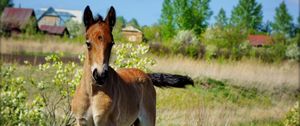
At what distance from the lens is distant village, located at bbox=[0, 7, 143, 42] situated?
14.5 metres

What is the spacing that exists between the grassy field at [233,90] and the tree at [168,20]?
20.9 m

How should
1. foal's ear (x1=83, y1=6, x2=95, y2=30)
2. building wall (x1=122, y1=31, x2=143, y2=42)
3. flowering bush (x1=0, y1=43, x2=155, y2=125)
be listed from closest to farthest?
foal's ear (x1=83, y1=6, x2=95, y2=30), flowering bush (x1=0, y1=43, x2=155, y2=125), building wall (x1=122, y1=31, x2=143, y2=42)

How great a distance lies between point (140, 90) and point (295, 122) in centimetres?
560

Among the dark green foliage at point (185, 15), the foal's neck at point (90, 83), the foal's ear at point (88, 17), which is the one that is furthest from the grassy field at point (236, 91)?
the dark green foliage at point (185, 15)

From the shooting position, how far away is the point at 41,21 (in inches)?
3639

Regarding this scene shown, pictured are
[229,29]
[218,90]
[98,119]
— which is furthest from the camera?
[229,29]

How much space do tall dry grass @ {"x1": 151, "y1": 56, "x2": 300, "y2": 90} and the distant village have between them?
378cm

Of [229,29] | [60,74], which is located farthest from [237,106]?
[229,29]

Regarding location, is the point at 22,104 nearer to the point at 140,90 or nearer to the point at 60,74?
the point at 60,74

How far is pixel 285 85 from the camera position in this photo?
67.1ft

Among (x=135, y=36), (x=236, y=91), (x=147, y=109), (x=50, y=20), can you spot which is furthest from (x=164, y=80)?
(x=50, y=20)

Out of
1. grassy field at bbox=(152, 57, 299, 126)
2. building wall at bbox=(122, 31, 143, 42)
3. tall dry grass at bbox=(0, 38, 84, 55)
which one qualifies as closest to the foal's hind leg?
building wall at bbox=(122, 31, 143, 42)

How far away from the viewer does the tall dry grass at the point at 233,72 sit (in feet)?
61.9

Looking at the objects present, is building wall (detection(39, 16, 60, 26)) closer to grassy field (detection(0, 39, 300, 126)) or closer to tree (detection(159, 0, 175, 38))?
tree (detection(159, 0, 175, 38))
